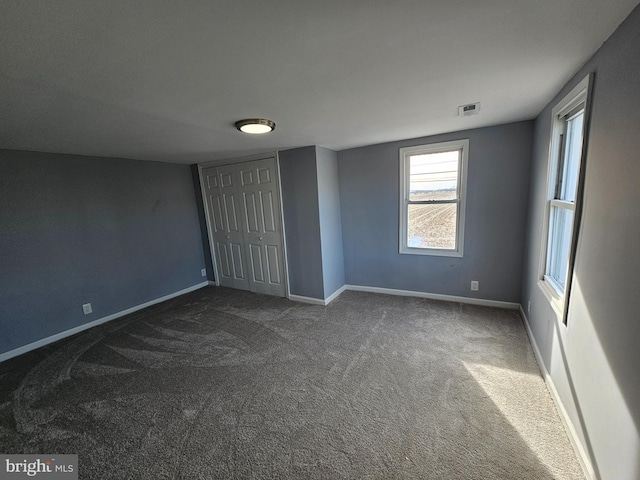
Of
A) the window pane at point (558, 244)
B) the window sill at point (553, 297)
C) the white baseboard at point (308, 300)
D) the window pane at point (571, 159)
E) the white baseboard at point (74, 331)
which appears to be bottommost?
the white baseboard at point (308, 300)

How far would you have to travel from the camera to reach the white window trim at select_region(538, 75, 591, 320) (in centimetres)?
166

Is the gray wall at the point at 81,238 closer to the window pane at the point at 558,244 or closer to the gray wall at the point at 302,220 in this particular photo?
the gray wall at the point at 302,220

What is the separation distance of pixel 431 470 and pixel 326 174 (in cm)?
315

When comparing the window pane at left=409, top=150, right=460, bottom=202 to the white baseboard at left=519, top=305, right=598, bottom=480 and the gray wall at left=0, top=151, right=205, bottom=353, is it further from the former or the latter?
the gray wall at left=0, top=151, right=205, bottom=353

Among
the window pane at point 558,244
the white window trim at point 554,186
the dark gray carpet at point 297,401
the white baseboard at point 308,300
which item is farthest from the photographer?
the white baseboard at point 308,300

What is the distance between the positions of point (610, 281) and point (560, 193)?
1.23 meters

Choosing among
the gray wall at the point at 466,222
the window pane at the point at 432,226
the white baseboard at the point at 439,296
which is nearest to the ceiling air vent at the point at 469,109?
the gray wall at the point at 466,222

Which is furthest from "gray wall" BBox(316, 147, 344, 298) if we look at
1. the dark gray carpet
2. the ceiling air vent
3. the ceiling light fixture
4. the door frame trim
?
the ceiling air vent

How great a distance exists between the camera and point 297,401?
1963 millimetres

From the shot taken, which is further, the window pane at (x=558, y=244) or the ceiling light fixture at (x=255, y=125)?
the ceiling light fixture at (x=255, y=125)

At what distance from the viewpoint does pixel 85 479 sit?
1.45 meters

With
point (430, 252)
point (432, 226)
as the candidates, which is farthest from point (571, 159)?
point (430, 252)

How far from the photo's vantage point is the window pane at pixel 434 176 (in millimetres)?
3271

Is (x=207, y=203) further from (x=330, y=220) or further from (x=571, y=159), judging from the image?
(x=571, y=159)
